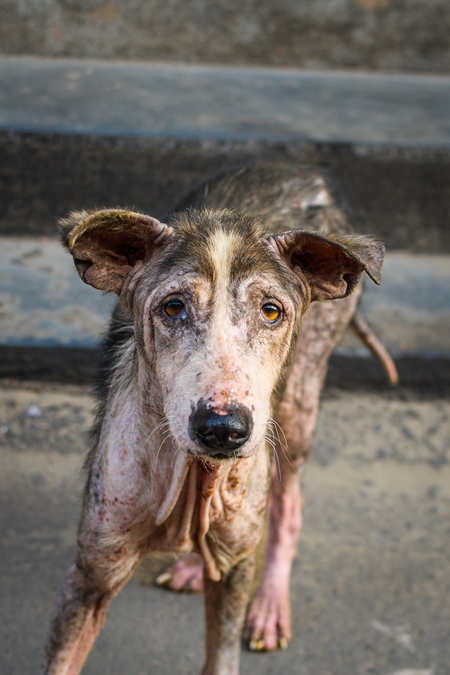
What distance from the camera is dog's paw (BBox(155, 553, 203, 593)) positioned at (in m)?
4.05

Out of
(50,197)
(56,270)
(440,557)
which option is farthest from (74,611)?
(50,197)

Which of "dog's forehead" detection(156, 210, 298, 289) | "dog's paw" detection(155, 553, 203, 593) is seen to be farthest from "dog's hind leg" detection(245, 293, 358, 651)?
"dog's forehead" detection(156, 210, 298, 289)

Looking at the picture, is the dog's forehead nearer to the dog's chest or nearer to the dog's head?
the dog's head

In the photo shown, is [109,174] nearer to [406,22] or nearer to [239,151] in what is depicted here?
[239,151]

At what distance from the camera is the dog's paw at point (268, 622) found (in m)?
3.84

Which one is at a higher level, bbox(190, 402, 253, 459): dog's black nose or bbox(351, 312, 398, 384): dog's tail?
bbox(190, 402, 253, 459): dog's black nose

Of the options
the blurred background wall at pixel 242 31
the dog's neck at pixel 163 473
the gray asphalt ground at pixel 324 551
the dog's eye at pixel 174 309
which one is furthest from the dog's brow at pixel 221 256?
the blurred background wall at pixel 242 31

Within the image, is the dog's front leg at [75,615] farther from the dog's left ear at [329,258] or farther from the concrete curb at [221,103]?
the concrete curb at [221,103]

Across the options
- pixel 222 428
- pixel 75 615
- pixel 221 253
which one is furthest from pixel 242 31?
pixel 222 428

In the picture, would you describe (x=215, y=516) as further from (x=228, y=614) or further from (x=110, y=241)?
(x=110, y=241)

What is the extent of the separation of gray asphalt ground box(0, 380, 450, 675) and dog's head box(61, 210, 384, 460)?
1168 mm

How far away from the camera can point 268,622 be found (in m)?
3.88

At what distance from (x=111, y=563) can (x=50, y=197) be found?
3.73 meters

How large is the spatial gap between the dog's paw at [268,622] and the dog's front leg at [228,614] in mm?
654
